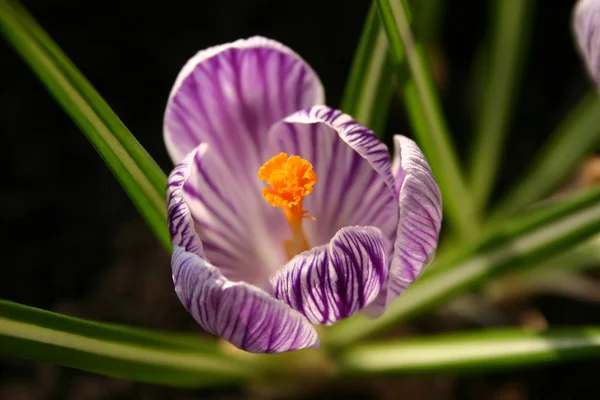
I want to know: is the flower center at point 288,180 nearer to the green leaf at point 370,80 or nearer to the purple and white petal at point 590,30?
the green leaf at point 370,80

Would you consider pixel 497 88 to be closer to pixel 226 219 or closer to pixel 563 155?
pixel 563 155

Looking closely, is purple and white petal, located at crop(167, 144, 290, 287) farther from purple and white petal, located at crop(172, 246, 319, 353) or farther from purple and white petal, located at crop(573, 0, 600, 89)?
purple and white petal, located at crop(573, 0, 600, 89)

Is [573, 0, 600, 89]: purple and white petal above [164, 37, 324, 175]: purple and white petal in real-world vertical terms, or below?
above

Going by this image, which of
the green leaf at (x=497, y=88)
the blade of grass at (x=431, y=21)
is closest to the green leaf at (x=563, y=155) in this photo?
the green leaf at (x=497, y=88)

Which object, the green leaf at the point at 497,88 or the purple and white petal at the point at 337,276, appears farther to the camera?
the green leaf at the point at 497,88

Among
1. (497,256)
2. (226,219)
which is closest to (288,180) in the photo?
(226,219)

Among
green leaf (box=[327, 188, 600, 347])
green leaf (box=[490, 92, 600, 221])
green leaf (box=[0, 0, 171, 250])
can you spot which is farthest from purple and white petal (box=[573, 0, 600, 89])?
green leaf (box=[0, 0, 171, 250])
